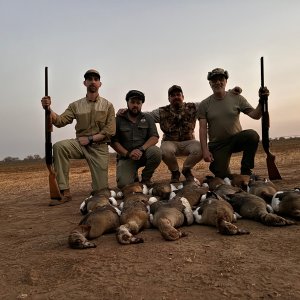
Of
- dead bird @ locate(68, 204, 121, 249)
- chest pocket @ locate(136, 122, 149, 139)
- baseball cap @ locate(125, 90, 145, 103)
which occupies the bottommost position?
dead bird @ locate(68, 204, 121, 249)

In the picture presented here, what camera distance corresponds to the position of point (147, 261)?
400cm

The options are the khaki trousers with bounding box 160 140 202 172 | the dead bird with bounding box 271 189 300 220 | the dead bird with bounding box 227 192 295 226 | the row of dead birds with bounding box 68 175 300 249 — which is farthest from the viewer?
the khaki trousers with bounding box 160 140 202 172

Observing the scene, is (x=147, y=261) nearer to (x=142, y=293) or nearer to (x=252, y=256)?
(x=142, y=293)

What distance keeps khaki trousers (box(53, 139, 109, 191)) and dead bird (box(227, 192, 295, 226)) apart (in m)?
3.57

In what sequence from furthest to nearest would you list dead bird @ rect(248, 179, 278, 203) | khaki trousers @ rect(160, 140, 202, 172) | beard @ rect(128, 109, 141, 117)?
khaki trousers @ rect(160, 140, 202, 172) < beard @ rect(128, 109, 141, 117) < dead bird @ rect(248, 179, 278, 203)

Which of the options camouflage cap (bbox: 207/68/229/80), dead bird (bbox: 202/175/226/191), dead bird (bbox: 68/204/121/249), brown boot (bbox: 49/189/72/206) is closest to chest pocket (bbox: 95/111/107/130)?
brown boot (bbox: 49/189/72/206)

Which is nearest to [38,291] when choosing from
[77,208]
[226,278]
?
[226,278]

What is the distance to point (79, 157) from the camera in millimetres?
→ 8953

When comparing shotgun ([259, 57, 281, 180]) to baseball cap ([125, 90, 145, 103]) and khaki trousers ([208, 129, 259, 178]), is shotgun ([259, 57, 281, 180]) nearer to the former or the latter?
khaki trousers ([208, 129, 259, 178])

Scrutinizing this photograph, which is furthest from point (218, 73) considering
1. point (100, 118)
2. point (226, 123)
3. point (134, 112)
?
point (100, 118)

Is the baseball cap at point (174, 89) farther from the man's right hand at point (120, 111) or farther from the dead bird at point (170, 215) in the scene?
the dead bird at point (170, 215)

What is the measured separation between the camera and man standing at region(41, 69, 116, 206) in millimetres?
8875

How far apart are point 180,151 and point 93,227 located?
4906mm

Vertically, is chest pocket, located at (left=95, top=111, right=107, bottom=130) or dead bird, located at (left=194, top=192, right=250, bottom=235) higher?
chest pocket, located at (left=95, top=111, right=107, bottom=130)
